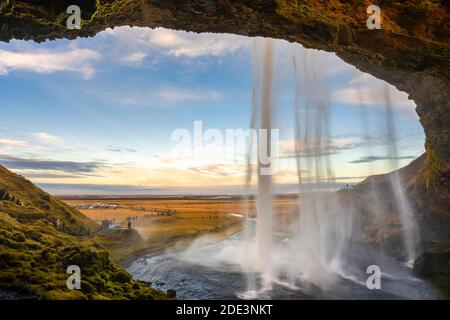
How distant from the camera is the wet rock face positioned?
36.2ft

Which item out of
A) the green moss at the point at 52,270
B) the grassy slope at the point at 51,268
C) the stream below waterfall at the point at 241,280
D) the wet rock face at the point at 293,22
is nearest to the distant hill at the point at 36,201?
the grassy slope at the point at 51,268

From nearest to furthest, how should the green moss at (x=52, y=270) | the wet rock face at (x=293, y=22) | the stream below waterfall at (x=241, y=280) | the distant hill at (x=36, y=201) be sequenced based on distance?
the wet rock face at (x=293, y=22)
the green moss at (x=52, y=270)
the stream below waterfall at (x=241, y=280)
the distant hill at (x=36, y=201)

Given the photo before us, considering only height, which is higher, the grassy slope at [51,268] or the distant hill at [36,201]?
the distant hill at [36,201]

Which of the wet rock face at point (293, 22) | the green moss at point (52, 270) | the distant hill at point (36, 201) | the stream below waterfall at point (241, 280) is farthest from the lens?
the distant hill at point (36, 201)

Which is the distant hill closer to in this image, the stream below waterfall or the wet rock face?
the stream below waterfall

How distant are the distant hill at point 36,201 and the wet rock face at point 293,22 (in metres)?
17.7

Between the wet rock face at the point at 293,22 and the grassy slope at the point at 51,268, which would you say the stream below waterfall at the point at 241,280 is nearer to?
the grassy slope at the point at 51,268

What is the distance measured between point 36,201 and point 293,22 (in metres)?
29.4

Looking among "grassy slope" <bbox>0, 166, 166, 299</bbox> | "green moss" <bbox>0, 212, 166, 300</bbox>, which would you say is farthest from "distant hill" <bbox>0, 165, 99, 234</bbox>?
"green moss" <bbox>0, 212, 166, 300</bbox>

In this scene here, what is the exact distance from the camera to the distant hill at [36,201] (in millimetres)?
24252

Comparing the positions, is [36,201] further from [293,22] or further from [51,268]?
[293,22]

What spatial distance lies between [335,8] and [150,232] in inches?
1402

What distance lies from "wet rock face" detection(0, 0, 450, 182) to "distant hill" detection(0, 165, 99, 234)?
17710 mm

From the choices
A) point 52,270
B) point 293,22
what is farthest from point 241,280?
point 293,22
